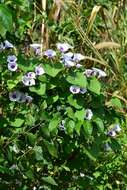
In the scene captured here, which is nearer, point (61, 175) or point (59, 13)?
point (61, 175)

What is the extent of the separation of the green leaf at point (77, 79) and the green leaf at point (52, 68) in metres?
0.05

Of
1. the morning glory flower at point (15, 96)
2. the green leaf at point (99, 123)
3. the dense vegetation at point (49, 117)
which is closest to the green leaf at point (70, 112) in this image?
the dense vegetation at point (49, 117)

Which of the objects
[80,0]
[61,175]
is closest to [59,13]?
[80,0]

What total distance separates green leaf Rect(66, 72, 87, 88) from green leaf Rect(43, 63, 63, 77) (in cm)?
5

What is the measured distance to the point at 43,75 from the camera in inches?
98.7

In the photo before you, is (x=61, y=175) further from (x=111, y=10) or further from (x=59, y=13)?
(x=111, y=10)

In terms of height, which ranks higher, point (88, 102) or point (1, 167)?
point (88, 102)

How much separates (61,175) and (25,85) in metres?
0.59

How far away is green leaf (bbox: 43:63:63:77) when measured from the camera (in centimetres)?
246

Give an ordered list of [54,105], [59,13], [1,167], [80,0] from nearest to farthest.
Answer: [1,167], [54,105], [59,13], [80,0]

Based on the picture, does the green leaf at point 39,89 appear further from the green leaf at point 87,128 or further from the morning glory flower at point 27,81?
the green leaf at point 87,128

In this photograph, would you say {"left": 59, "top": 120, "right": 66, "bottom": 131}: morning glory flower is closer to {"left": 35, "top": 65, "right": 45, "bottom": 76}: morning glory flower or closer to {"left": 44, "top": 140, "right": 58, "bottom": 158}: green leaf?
{"left": 44, "top": 140, "right": 58, "bottom": 158}: green leaf

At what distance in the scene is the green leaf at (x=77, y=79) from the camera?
2.45 m

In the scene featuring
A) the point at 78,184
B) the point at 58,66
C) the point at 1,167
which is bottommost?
the point at 78,184
